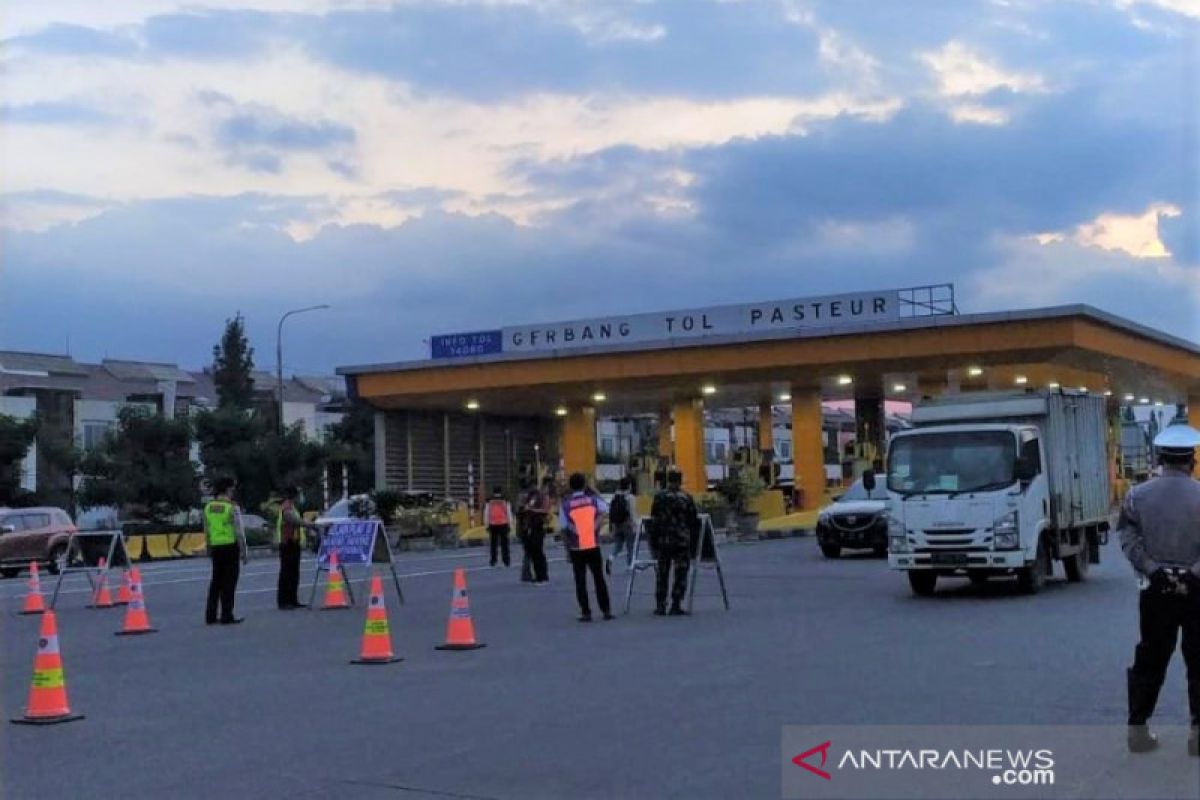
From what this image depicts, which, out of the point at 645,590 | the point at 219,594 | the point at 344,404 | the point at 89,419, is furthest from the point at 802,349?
the point at 344,404

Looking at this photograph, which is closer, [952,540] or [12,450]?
[952,540]

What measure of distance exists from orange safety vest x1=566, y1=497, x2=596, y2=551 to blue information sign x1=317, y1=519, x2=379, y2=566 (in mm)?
4206

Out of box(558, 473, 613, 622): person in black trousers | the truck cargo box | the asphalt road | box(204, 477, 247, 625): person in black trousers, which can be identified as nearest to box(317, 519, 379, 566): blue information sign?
the asphalt road

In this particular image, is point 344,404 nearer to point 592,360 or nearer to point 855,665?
point 592,360

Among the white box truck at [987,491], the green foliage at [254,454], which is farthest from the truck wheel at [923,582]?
the green foliage at [254,454]

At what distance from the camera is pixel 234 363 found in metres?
79.4

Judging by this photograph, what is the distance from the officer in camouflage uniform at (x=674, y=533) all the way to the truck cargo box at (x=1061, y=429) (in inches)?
209

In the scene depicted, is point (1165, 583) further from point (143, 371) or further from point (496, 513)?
point (143, 371)

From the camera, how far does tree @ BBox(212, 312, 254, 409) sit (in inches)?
3090

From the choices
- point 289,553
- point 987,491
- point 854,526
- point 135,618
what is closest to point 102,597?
point 289,553

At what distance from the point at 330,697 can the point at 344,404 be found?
75948mm

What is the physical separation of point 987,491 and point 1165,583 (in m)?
10.5

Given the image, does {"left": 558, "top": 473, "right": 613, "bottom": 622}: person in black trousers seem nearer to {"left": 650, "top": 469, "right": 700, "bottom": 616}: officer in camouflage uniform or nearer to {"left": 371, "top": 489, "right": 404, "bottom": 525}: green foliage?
{"left": 650, "top": 469, "right": 700, "bottom": 616}: officer in camouflage uniform

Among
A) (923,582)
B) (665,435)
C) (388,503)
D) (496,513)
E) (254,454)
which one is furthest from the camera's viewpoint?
(665,435)
